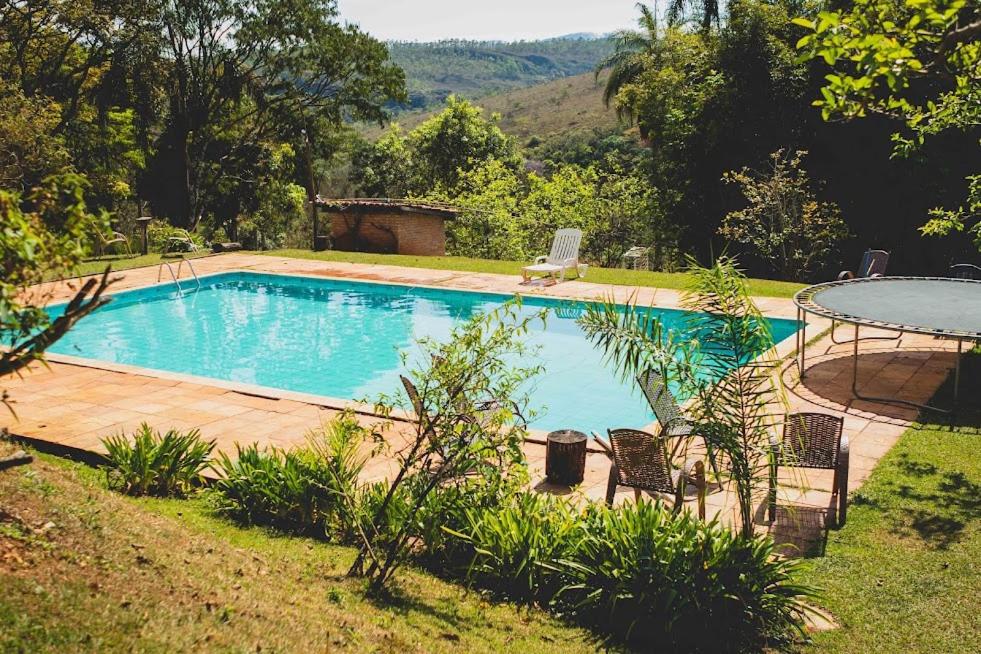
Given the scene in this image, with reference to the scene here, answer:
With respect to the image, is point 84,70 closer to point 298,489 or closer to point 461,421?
point 298,489

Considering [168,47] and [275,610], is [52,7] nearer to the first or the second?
[168,47]

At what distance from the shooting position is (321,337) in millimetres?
14078

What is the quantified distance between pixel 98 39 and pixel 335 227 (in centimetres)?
920

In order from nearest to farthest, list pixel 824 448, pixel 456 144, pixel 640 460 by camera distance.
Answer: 1. pixel 640 460
2. pixel 824 448
3. pixel 456 144

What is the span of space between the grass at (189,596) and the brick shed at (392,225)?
55.9 ft

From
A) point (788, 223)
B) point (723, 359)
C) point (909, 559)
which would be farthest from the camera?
point (788, 223)

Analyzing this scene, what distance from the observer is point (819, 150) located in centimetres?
1958

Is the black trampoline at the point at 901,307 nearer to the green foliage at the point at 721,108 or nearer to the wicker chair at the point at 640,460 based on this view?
the wicker chair at the point at 640,460

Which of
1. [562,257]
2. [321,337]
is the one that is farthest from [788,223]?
[321,337]

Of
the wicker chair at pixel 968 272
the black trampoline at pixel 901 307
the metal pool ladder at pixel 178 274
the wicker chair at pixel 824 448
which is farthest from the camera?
the metal pool ladder at pixel 178 274

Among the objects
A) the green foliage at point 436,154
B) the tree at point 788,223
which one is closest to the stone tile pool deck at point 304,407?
the tree at point 788,223

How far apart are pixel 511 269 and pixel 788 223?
6.09m

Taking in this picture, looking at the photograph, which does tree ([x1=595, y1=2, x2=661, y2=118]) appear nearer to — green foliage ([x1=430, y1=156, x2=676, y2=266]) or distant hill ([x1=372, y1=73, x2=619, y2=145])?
green foliage ([x1=430, y1=156, x2=676, y2=266])

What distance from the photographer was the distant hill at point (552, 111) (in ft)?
219
